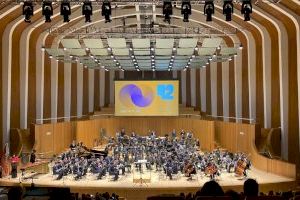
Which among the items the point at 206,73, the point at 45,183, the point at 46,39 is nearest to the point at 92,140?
the point at 46,39

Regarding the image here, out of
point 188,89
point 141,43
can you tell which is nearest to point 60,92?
point 141,43

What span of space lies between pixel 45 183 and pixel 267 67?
11796mm

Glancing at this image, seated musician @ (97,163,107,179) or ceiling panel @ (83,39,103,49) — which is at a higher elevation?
ceiling panel @ (83,39,103,49)

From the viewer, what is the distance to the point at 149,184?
1620 centimetres

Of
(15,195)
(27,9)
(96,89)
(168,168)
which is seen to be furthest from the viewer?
(96,89)

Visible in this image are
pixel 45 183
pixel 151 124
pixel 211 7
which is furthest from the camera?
pixel 151 124

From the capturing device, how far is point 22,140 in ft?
71.9

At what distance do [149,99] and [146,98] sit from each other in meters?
0.20

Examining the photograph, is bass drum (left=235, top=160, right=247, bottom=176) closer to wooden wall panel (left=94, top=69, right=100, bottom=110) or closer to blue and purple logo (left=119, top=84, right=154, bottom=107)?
blue and purple logo (left=119, top=84, right=154, bottom=107)

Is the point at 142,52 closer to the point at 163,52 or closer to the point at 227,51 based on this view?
the point at 163,52

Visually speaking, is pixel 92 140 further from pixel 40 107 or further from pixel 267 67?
pixel 267 67

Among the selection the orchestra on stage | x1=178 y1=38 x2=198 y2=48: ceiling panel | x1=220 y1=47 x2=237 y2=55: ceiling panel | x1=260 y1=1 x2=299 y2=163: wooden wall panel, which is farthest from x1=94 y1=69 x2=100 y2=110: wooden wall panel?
x1=260 y1=1 x2=299 y2=163: wooden wall panel

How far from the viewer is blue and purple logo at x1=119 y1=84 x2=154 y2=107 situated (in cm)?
3023

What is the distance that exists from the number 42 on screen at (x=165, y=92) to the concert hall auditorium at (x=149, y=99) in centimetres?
6
